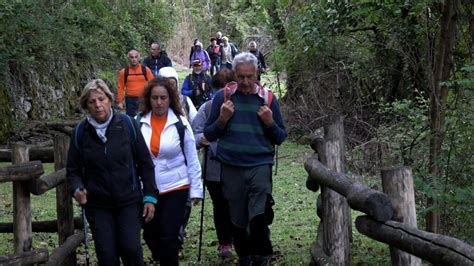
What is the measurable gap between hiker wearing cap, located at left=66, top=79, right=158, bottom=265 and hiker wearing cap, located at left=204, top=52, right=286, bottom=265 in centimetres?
95

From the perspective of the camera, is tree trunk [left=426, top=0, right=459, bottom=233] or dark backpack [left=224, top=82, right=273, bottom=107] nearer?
dark backpack [left=224, top=82, right=273, bottom=107]

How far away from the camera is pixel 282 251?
8.80 m

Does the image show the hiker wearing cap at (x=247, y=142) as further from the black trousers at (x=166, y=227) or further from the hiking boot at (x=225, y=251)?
the hiking boot at (x=225, y=251)

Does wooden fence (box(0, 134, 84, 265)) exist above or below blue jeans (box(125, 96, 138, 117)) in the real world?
below

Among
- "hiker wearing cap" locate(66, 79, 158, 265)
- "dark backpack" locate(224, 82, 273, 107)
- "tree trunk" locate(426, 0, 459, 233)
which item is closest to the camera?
"hiker wearing cap" locate(66, 79, 158, 265)

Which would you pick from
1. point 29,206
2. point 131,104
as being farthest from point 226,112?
point 131,104

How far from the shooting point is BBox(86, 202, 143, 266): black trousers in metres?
5.98

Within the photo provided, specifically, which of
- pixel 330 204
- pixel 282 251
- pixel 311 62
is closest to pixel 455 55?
pixel 282 251

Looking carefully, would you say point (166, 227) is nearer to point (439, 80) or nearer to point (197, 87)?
point (439, 80)

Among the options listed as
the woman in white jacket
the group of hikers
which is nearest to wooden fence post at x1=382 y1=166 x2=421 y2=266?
the group of hikers

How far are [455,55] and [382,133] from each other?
2.27 m

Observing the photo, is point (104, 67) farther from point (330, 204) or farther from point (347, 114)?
point (330, 204)

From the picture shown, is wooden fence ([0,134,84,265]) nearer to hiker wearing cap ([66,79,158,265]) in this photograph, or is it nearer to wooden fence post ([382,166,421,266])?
hiker wearing cap ([66,79,158,265])

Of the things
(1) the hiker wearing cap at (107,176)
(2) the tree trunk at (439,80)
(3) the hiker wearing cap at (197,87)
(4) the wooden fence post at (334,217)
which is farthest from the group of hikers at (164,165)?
(3) the hiker wearing cap at (197,87)
